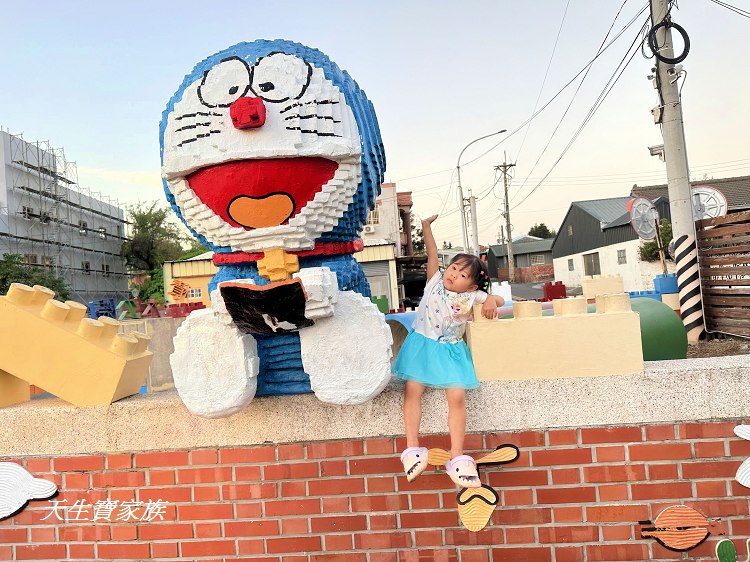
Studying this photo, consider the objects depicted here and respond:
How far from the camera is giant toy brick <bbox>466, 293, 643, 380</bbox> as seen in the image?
2340mm

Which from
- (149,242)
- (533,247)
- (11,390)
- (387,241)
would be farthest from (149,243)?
(11,390)

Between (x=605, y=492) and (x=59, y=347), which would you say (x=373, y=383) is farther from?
(x=59, y=347)

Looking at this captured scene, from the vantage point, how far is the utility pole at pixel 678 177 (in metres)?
8.37

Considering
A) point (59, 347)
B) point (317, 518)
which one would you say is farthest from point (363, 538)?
point (59, 347)

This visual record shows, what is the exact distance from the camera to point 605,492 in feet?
7.72

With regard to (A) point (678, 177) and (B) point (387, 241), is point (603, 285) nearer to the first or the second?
(A) point (678, 177)

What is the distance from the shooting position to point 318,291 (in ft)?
6.72

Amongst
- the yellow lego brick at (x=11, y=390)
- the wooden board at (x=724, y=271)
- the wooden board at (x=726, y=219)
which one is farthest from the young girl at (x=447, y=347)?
the wooden board at (x=724, y=271)

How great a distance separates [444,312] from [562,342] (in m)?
0.49

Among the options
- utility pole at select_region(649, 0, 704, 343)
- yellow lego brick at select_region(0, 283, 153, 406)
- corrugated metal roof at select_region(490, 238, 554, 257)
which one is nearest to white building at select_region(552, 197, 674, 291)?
corrugated metal roof at select_region(490, 238, 554, 257)

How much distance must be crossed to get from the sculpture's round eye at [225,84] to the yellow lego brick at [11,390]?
156 centimetres

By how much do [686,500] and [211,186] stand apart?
7.34 feet

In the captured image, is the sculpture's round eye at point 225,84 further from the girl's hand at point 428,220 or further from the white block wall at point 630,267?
the white block wall at point 630,267

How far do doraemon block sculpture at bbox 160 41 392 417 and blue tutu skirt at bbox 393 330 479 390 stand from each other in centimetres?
17
